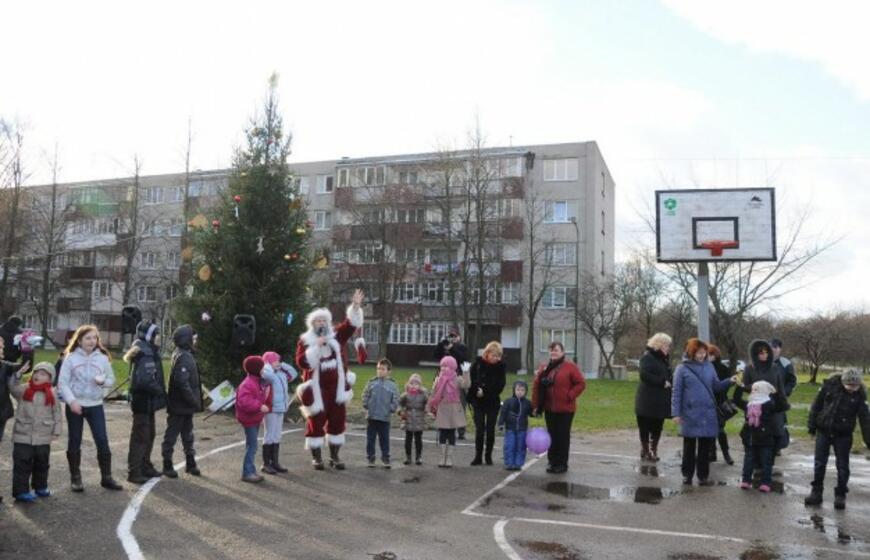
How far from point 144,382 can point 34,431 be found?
142 cm

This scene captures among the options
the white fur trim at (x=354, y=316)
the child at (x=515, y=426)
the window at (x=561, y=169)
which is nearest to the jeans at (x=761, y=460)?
the child at (x=515, y=426)

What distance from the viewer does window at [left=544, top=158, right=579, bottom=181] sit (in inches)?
1924

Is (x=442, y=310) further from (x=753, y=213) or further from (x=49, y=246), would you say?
(x=753, y=213)

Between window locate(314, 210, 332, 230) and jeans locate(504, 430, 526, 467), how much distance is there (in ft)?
150

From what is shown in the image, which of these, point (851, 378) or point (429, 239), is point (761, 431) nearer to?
point (851, 378)

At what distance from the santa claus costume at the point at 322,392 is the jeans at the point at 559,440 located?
9.67 feet

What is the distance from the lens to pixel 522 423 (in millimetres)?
10359

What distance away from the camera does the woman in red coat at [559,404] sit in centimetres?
1023

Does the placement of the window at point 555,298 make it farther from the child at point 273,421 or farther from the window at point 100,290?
the child at point 273,421

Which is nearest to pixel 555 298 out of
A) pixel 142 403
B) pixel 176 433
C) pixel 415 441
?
pixel 415 441

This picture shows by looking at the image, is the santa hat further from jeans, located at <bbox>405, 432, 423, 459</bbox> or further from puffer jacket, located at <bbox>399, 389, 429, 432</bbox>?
jeans, located at <bbox>405, 432, 423, 459</bbox>

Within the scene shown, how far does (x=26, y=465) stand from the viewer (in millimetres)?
7484

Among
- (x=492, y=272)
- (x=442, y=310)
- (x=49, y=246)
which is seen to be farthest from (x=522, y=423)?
(x=49, y=246)

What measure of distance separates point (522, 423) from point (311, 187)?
47.8m
